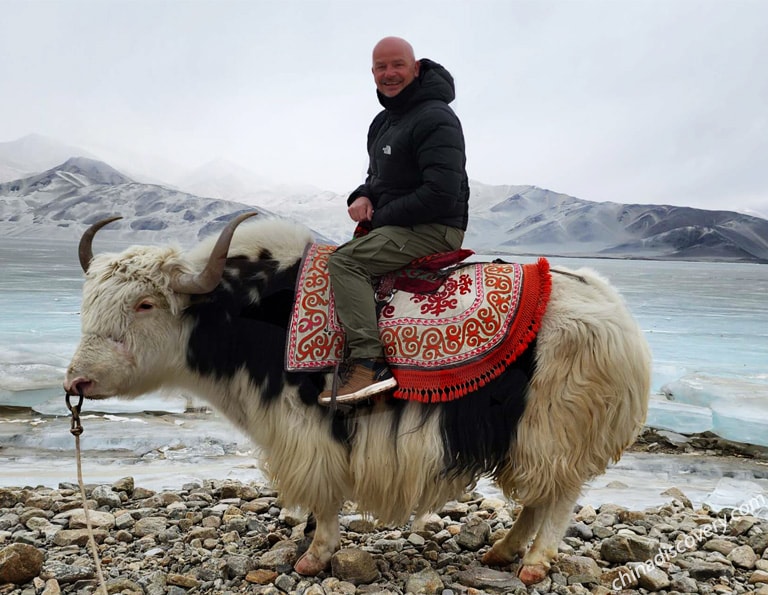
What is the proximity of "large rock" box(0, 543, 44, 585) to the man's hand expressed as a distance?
1.92 meters

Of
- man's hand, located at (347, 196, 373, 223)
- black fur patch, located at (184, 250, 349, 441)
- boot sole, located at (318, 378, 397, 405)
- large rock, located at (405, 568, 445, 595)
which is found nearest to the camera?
boot sole, located at (318, 378, 397, 405)

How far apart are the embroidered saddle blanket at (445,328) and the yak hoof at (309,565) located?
32.9 inches

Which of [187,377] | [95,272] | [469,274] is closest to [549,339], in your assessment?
[469,274]

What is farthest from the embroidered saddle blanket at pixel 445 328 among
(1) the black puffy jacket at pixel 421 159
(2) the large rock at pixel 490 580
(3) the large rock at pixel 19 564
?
(3) the large rock at pixel 19 564

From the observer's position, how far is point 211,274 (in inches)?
101

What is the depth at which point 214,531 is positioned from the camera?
3176 mm

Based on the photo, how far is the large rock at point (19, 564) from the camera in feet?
8.38

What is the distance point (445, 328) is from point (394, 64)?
111cm

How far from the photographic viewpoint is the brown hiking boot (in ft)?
8.14

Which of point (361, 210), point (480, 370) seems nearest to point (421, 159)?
point (361, 210)

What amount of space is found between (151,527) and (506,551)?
1.77 meters

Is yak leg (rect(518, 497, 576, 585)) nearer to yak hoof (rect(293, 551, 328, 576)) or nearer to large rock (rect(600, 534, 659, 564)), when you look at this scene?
large rock (rect(600, 534, 659, 564))

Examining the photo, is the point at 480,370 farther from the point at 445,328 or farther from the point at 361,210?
the point at 361,210

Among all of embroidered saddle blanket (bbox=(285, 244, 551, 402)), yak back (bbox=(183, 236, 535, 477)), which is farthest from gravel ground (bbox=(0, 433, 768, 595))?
embroidered saddle blanket (bbox=(285, 244, 551, 402))
